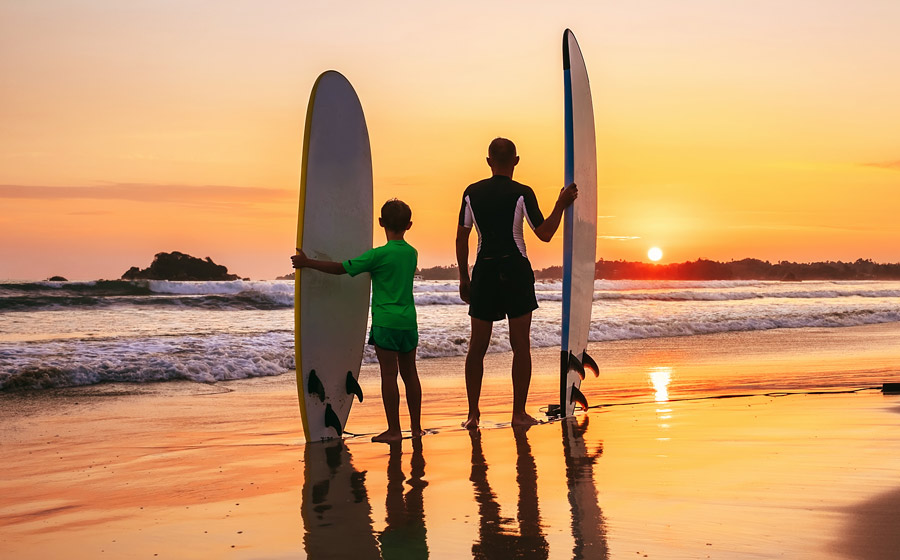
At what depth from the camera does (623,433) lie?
4.62 m

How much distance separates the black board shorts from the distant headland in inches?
1124

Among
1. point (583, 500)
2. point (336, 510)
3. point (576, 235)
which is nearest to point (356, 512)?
point (336, 510)

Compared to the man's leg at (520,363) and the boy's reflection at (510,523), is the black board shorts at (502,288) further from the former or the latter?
the boy's reflection at (510,523)

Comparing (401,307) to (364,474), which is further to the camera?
(401,307)

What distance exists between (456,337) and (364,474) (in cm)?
838

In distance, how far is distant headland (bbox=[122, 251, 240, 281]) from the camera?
32.2 m

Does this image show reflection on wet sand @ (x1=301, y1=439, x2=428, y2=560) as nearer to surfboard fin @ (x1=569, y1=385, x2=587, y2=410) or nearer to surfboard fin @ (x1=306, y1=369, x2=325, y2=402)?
surfboard fin @ (x1=306, y1=369, x2=325, y2=402)

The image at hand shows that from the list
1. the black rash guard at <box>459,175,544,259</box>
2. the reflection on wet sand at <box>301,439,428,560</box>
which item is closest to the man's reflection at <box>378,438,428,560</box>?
the reflection on wet sand at <box>301,439,428,560</box>

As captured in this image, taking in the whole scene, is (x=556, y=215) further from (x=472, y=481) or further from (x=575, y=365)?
(x=472, y=481)

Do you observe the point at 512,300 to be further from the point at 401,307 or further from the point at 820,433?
the point at 820,433

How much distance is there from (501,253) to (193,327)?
11584 mm

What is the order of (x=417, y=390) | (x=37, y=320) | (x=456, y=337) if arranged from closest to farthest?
(x=417, y=390), (x=456, y=337), (x=37, y=320)

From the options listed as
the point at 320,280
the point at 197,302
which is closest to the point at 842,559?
the point at 320,280

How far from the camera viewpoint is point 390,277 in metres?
4.58
